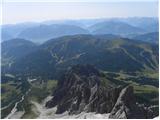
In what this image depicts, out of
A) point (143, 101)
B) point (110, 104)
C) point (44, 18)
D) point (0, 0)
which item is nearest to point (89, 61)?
point (143, 101)

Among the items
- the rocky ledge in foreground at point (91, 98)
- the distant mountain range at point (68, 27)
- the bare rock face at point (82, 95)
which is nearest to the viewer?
the rocky ledge in foreground at point (91, 98)

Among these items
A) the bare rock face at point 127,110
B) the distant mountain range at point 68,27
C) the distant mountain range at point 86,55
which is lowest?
the bare rock face at point 127,110

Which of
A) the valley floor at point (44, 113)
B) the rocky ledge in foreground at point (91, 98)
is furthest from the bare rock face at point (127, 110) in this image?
the valley floor at point (44, 113)

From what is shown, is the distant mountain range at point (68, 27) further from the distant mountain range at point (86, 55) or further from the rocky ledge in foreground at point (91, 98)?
the rocky ledge in foreground at point (91, 98)

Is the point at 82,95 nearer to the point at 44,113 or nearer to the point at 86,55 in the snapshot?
the point at 44,113

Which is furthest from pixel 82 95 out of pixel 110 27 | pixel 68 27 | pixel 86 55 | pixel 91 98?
pixel 86 55

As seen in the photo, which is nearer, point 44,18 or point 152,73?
point 44,18

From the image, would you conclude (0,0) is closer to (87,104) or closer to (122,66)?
(87,104)
